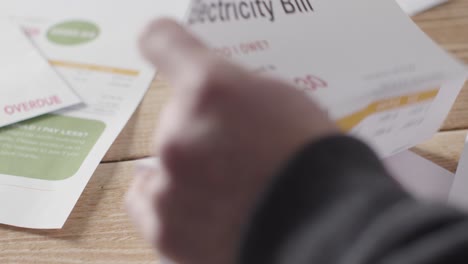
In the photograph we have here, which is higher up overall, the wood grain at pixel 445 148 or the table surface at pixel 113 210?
the table surface at pixel 113 210

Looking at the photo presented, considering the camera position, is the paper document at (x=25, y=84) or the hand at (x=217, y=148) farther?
the paper document at (x=25, y=84)

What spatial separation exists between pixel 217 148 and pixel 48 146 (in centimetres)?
29

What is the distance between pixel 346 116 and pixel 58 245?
0.25 metres

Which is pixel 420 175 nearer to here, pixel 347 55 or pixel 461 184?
pixel 461 184

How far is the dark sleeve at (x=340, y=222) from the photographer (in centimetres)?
30

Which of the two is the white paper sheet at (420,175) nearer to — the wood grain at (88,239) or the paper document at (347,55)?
the paper document at (347,55)

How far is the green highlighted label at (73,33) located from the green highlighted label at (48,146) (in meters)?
0.13

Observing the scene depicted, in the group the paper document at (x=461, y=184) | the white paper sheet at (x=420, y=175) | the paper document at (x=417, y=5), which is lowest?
the paper document at (x=461, y=184)

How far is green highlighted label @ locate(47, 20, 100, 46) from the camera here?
682 millimetres

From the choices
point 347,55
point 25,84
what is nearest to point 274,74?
point 347,55

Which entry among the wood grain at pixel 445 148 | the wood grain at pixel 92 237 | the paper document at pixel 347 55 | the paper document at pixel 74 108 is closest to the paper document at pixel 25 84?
the paper document at pixel 74 108

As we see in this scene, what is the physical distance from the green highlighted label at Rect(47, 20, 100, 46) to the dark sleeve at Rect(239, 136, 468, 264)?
44 centimetres

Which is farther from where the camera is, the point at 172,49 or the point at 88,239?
the point at 88,239

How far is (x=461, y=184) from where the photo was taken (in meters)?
0.50
